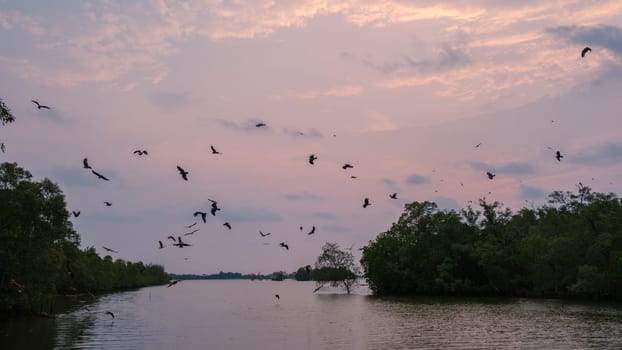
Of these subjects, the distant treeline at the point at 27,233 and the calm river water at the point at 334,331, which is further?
the distant treeline at the point at 27,233

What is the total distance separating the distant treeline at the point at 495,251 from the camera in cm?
9706

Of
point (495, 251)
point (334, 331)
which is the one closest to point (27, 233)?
point (334, 331)

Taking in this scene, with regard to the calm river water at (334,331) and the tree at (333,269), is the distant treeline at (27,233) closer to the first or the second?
the calm river water at (334,331)

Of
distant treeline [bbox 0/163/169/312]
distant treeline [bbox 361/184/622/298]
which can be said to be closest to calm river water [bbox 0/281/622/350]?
distant treeline [bbox 0/163/169/312]

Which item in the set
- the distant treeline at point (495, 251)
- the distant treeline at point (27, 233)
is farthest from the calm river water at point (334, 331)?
the distant treeline at point (495, 251)

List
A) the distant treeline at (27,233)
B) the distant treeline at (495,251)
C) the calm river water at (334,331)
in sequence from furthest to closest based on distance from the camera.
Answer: the distant treeline at (495,251), the distant treeline at (27,233), the calm river water at (334,331)

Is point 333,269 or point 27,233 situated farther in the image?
point 333,269

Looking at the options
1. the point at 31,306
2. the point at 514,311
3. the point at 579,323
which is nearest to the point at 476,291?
the point at 514,311

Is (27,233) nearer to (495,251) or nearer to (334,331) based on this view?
(334,331)

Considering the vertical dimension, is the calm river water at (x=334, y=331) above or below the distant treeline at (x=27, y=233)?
below

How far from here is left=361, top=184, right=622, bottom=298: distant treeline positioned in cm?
9706

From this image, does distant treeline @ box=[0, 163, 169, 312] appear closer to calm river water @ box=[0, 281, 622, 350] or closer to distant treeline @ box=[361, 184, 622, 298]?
calm river water @ box=[0, 281, 622, 350]

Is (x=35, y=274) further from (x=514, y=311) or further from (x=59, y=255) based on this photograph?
(x=514, y=311)

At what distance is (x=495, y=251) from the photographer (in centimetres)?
11525
